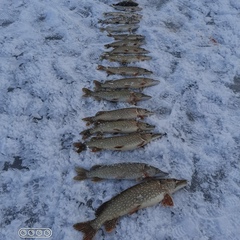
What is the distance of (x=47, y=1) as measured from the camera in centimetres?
639

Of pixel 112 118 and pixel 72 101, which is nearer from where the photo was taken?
pixel 112 118

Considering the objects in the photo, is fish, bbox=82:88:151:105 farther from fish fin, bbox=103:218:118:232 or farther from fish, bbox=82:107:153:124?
fish fin, bbox=103:218:118:232

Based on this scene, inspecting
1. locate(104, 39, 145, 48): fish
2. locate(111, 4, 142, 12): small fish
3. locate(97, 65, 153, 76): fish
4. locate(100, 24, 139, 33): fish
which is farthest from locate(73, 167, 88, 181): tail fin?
locate(111, 4, 142, 12): small fish

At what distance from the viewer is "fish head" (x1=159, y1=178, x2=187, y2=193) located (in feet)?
9.74

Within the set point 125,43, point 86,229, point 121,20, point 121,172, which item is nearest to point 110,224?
point 86,229

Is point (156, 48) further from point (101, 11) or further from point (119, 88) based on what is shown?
point (101, 11)

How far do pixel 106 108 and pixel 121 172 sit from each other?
4.12 ft

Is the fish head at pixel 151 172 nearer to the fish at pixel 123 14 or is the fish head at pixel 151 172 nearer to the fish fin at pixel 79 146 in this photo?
the fish fin at pixel 79 146

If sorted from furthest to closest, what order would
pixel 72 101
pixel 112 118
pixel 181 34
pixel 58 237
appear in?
pixel 181 34
pixel 72 101
pixel 112 118
pixel 58 237

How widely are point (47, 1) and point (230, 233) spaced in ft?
20.5

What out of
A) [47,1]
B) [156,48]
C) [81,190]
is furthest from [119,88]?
[47,1]

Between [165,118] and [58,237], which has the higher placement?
[165,118]

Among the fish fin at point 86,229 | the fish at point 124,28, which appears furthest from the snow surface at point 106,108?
the fish at point 124,28

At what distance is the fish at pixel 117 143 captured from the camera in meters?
3.41
